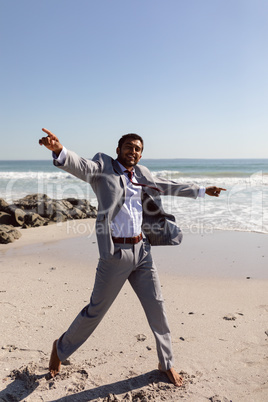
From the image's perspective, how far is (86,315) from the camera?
2.79 meters

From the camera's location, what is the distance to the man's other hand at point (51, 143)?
2260 millimetres

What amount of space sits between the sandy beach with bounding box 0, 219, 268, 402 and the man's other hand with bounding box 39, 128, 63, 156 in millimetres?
1841

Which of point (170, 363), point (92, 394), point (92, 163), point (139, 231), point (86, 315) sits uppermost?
point (92, 163)

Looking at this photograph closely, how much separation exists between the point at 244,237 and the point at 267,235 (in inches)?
23.5

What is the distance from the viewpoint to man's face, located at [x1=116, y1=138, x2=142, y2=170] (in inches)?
110

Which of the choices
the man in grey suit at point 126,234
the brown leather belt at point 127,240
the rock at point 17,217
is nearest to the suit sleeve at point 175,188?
the man in grey suit at point 126,234

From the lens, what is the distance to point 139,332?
372cm

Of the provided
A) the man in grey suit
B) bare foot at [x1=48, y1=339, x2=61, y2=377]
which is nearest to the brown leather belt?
the man in grey suit

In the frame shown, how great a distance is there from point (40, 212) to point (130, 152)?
9113 millimetres

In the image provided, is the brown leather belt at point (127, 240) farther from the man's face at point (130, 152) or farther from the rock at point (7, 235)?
the rock at point (7, 235)

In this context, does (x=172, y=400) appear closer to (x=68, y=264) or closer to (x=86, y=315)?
(x=86, y=315)

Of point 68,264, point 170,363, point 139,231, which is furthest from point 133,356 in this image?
point 68,264

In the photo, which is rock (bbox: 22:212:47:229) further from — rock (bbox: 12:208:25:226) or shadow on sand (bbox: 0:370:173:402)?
shadow on sand (bbox: 0:370:173:402)

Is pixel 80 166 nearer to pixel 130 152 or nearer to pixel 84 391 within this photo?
pixel 130 152
